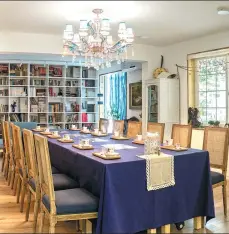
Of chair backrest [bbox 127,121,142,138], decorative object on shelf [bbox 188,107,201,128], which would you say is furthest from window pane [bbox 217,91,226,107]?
chair backrest [bbox 127,121,142,138]

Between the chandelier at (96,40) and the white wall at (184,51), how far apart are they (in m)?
1.62

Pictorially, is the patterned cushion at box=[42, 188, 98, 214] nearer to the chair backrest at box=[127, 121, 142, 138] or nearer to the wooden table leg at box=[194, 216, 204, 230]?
the wooden table leg at box=[194, 216, 204, 230]

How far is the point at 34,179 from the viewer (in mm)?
2754

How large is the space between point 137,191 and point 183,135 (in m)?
1.52

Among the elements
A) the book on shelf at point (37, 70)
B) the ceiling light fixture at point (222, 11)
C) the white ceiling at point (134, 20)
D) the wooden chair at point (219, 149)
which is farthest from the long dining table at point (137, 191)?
the book on shelf at point (37, 70)

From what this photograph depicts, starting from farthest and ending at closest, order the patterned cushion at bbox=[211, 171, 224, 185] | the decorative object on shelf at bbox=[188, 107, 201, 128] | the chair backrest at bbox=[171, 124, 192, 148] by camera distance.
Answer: the decorative object on shelf at bbox=[188, 107, 201, 128] → the chair backrest at bbox=[171, 124, 192, 148] → the patterned cushion at bbox=[211, 171, 224, 185]

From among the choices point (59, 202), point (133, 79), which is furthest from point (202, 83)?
point (59, 202)

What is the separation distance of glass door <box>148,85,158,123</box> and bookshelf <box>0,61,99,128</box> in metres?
2.57

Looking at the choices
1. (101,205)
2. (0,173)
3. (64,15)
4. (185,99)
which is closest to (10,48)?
(64,15)

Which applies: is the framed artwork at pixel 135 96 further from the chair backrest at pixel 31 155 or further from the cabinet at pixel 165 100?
the chair backrest at pixel 31 155

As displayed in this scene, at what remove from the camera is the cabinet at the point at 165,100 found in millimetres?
5387

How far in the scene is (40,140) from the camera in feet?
7.64

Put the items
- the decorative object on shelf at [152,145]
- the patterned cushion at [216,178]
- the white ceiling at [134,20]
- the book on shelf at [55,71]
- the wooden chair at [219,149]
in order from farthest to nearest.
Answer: the book on shelf at [55,71]
the white ceiling at [134,20]
the wooden chair at [219,149]
the patterned cushion at [216,178]
the decorative object on shelf at [152,145]

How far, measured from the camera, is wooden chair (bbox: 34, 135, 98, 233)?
2205mm
